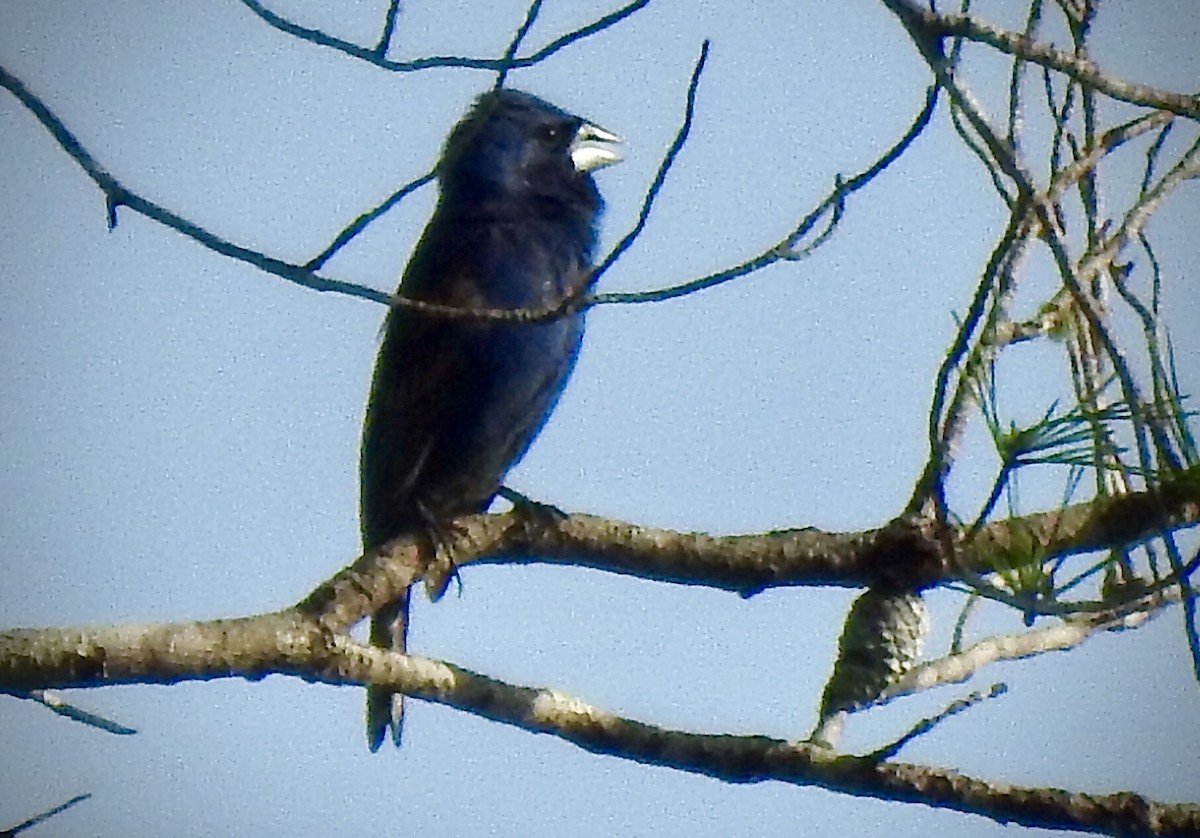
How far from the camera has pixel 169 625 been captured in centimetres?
135

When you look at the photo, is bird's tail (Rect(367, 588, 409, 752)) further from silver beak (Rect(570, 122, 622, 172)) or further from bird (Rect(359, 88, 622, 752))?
silver beak (Rect(570, 122, 622, 172))

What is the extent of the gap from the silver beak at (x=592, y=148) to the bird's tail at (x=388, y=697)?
2.64 ft

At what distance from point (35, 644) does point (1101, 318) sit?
2.93 feet

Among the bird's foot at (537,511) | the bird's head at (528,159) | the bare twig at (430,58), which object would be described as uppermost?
the bird's head at (528,159)

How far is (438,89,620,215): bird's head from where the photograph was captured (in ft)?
8.46

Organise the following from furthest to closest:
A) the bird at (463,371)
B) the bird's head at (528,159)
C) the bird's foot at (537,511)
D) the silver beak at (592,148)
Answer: the silver beak at (592,148) < the bird's head at (528,159) < the bird at (463,371) < the bird's foot at (537,511)

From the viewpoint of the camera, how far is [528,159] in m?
2.65

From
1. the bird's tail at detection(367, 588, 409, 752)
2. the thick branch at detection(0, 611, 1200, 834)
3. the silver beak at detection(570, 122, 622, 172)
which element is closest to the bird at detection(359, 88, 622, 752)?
the bird's tail at detection(367, 588, 409, 752)

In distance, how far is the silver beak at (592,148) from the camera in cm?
269

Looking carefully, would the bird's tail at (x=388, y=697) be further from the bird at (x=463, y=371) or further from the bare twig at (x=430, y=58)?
the bare twig at (x=430, y=58)

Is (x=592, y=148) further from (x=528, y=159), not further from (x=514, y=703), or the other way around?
(x=514, y=703)

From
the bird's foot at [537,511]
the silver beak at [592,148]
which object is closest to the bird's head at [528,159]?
the silver beak at [592,148]

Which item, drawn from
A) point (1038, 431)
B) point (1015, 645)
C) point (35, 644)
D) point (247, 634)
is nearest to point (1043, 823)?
point (1015, 645)

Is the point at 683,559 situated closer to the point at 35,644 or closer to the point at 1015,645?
the point at 1015,645
